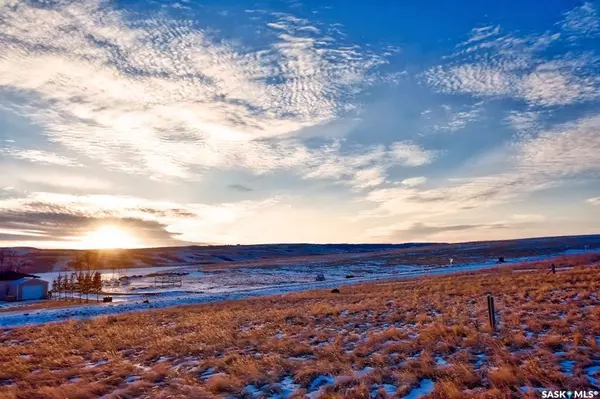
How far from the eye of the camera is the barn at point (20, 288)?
50.7 m

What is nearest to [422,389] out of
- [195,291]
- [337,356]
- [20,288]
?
[337,356]

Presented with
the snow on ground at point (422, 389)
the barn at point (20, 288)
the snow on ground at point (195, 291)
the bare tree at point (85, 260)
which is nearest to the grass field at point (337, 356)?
the snow on ground at point (422, 389)

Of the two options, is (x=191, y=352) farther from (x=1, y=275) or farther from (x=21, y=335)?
(x=1, y=275)

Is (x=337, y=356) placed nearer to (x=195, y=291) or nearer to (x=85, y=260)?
(x=195, y=291)

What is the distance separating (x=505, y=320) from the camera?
46.0ft

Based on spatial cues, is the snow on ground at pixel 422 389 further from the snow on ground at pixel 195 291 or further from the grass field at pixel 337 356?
the snow on ground at pixel 195 291

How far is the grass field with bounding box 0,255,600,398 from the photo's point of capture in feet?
27.5

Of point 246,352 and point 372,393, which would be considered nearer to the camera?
point 372,393

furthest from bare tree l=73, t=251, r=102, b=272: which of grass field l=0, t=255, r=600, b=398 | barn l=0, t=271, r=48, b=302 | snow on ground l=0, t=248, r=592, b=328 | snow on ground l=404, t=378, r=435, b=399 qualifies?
snow on ground l=404, t=378, r=435, b=399

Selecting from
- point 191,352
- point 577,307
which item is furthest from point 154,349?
point 577,307

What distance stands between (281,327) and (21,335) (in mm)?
12931

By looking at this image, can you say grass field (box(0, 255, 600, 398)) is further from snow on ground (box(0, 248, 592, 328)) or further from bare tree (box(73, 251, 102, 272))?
bare tree (box(73, 251, 102, 272))

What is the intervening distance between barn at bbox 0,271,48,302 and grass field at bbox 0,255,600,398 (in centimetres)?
3797

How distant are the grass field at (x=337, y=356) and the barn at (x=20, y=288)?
125ft
